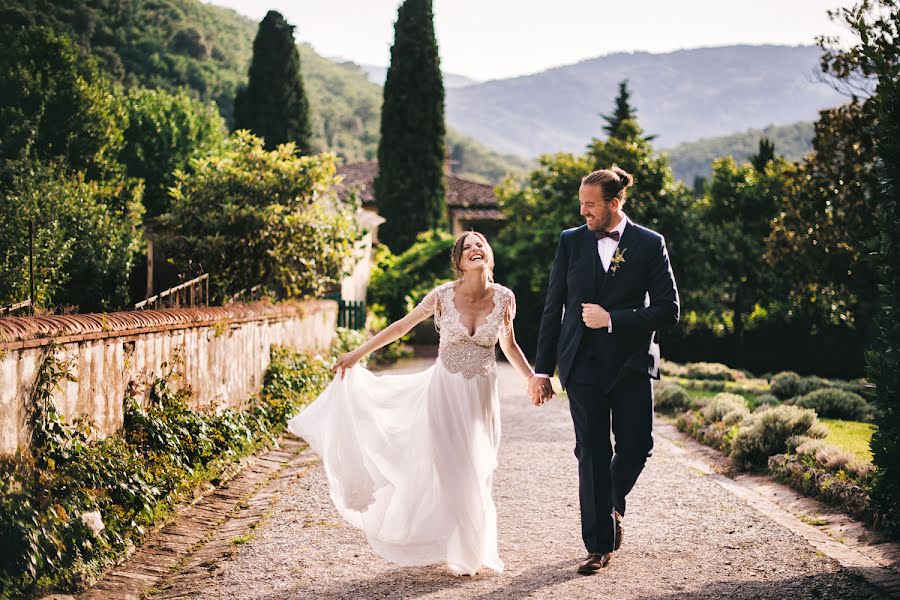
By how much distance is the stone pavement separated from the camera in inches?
211

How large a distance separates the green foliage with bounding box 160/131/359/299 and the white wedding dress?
10636mm

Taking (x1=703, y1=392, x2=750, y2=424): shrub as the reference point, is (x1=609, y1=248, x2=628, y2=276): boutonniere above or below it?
above

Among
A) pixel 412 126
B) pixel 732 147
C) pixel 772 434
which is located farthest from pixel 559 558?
pixel 732 147

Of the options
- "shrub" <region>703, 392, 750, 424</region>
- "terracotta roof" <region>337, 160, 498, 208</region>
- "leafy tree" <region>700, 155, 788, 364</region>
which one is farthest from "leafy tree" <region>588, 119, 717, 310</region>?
"shrub" <region>703, 392, 750, 424</region>

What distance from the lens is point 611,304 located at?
5.90 metres

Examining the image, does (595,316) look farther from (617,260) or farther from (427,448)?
(427,448)

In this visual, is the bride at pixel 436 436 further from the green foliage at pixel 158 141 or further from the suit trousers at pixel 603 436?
the green foliage at pixel 158 141

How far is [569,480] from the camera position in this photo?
9.20 meters

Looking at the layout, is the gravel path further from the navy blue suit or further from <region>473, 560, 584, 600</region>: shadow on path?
the navy blue suit

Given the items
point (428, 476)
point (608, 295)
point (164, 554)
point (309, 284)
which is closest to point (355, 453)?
point (428, 476)

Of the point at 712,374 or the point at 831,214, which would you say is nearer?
the point at 831,214

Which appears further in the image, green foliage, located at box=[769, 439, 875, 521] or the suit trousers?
green foliage, located at box=[769, 439, 875, 521]

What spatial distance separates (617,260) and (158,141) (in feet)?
111

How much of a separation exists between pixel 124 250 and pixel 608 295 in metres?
13.9
